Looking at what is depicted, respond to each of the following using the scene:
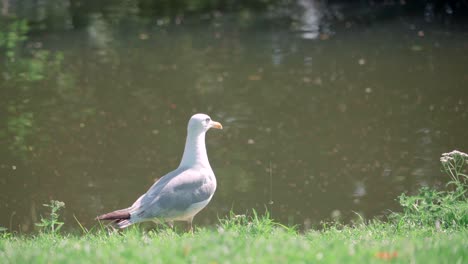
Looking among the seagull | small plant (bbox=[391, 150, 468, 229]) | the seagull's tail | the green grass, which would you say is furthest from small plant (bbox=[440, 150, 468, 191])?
the seagull's tail

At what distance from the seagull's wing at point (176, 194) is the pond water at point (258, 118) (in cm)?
150

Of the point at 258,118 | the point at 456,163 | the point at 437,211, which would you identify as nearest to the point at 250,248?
the point at 437,211

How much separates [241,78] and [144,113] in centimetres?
200

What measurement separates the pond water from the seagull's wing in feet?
4.91

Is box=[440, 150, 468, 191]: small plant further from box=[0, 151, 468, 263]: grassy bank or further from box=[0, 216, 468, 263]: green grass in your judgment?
box=[0, 216, 468, 263]: green grass

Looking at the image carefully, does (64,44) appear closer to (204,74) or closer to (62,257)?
(204,74)

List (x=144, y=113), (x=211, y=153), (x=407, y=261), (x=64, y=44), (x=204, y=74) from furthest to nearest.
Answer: (x=64, y=44), (x=204, y=74), (x=144, y=113), (x=211, y=153), (x=407, y=261)

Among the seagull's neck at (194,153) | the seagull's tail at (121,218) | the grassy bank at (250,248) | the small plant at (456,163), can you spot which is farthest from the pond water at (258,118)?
the grassy bank at (250,248)

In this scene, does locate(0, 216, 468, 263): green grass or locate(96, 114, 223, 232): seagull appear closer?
locate(0, 216, 468, 263): green grass

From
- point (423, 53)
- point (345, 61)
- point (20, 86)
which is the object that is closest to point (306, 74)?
point (345, 61)

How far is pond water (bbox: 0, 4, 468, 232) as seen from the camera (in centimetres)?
863

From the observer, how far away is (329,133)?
1018cm

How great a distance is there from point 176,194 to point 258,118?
14.4 feet

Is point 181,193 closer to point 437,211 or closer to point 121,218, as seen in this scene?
point 121,218
